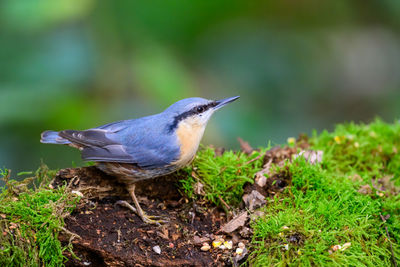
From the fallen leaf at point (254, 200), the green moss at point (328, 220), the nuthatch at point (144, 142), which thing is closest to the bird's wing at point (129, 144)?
the nuthatch at point (144, 142)

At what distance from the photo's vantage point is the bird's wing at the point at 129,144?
3264mm

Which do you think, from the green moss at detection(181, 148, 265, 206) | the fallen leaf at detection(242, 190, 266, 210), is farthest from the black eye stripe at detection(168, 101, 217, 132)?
the fallen leaf at detection(242, 190, 266, 210)

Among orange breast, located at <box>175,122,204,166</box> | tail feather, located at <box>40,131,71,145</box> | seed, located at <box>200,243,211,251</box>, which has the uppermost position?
tail feather, located at <box>40,131,71,145</box>

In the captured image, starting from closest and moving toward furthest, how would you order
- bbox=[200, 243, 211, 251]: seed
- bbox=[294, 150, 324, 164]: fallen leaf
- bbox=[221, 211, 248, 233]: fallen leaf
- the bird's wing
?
bbox=[200, 243, 211, 251]: seed, bbox=[221, 211, 248, 233]: fallen leaf, the bird's wing, bbox=[294, 150, 324, 164]: fallen leaf

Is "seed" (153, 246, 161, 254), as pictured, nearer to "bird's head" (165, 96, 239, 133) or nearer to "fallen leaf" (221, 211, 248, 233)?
"fallen leaf" (221, 211, 248, 233)

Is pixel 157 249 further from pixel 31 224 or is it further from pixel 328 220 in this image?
pixel 328 220

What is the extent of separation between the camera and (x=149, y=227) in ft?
9.68

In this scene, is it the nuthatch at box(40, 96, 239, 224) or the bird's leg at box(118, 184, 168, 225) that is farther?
the nuthatch at box(40, 96, 239, 224)

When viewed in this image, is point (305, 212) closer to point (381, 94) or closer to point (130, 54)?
point (130, 54)

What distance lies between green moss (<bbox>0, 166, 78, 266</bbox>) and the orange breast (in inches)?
33.4

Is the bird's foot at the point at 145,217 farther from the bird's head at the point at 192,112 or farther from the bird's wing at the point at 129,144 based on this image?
the bird's head at the point at 192,112

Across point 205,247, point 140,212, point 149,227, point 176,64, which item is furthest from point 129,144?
point 176,64

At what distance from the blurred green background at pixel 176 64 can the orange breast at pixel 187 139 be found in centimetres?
124

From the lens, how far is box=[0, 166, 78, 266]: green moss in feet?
8.55
